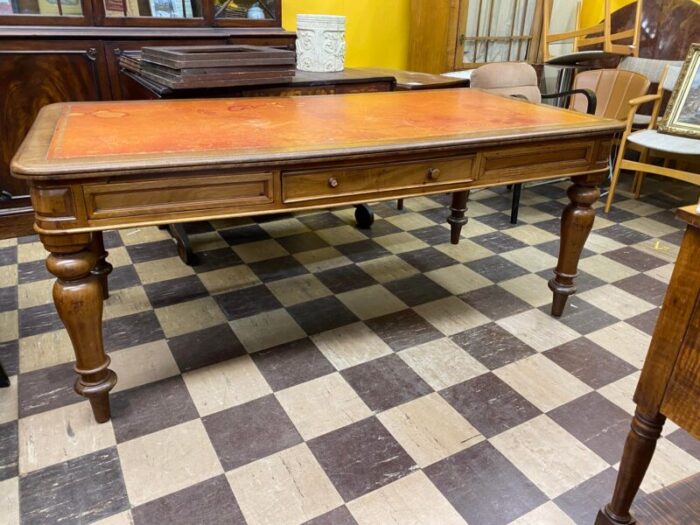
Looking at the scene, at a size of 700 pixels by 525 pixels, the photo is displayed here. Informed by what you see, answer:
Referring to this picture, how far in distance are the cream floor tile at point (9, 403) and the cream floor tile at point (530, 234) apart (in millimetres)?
2338

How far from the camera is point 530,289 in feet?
7.48

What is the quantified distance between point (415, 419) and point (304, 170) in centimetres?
79

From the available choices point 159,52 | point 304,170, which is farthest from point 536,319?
point 159,52

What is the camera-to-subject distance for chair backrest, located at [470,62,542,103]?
2994 millimetres

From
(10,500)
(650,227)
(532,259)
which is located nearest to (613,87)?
(650,227)

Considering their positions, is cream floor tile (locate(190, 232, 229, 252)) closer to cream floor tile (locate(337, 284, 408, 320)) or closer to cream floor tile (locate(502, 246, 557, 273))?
cream floor tile (locate(337, 284, 408, 320))

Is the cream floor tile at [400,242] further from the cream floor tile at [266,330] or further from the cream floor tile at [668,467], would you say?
the cream floor tile at [668,467]

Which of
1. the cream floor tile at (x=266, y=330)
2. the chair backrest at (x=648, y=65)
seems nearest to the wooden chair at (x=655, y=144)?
the chair backrest at (x=648, y=65)

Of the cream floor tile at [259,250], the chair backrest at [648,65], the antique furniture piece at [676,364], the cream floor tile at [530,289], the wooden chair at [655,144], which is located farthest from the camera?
the chair backrest at [648,65]

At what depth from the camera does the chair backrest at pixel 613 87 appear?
10.7 ft

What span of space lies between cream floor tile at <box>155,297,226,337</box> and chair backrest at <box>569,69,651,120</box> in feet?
8.68

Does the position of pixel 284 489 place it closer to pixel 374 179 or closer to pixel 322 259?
pixel 374 179

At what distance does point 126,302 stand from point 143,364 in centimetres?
46

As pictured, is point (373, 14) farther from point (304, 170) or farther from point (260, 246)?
point (304, 170)
